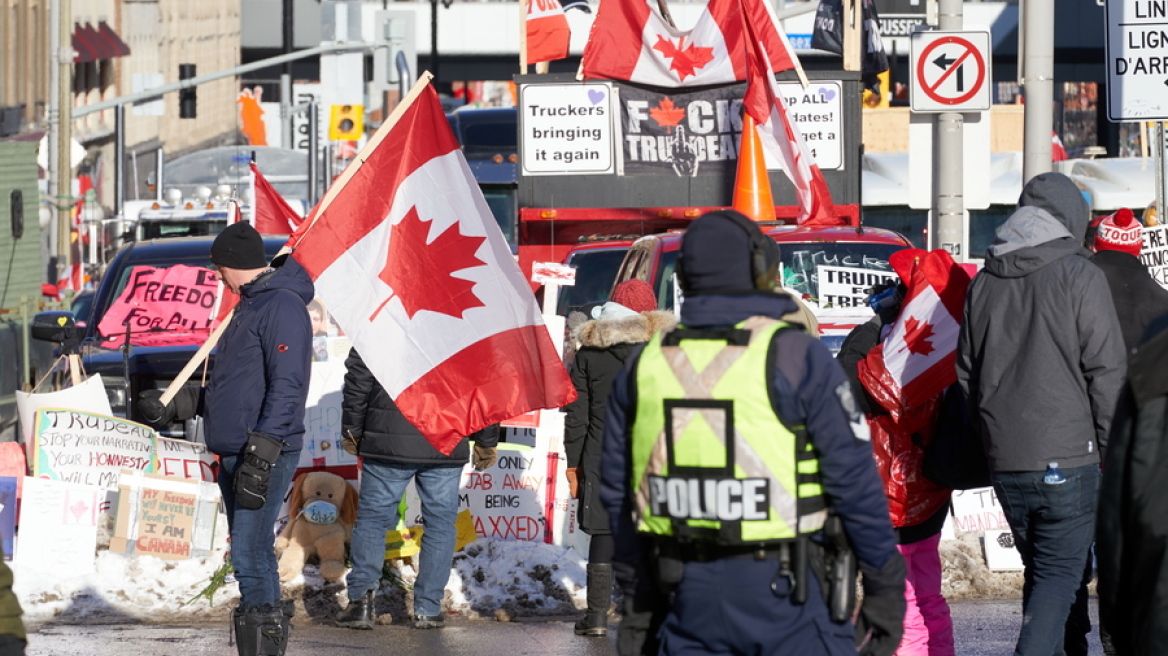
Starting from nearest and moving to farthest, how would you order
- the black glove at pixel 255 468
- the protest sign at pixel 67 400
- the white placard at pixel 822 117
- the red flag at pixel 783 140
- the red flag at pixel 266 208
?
the black glove at pixel 255 468 < the protest sign at pixel 67 400 < the red flag at pixel 266 208 < the red flag at pixel 783 140 < the white placard at pixel 822 117

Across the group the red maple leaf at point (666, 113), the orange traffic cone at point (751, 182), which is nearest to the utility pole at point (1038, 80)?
the orange traffic cone at point (751, 182)

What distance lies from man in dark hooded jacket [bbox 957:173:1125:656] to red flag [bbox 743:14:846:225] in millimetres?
6166

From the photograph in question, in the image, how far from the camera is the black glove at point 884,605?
4430mm

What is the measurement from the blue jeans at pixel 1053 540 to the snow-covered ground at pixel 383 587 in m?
3.23

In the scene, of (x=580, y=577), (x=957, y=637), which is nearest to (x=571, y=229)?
(x=580, y=577)

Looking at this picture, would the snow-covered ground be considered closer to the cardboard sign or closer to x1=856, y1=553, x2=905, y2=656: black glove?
the cardboard sign

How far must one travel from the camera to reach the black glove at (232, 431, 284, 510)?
712 cm

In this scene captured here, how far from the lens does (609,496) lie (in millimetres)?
4680

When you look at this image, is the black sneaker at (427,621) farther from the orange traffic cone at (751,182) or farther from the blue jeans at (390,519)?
the orange traffic cone at (751,182)

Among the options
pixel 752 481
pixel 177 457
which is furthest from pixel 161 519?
pixel 752 481

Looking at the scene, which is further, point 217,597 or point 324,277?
point 217,597

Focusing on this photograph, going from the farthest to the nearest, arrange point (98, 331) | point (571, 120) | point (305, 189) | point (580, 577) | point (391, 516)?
point (305, 189)
point (571, 120)
point (98, 331)
point (580, 577)
point (391, 516)

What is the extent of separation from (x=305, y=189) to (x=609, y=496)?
34.2m

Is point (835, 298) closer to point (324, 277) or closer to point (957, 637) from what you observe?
point (957, 637)
